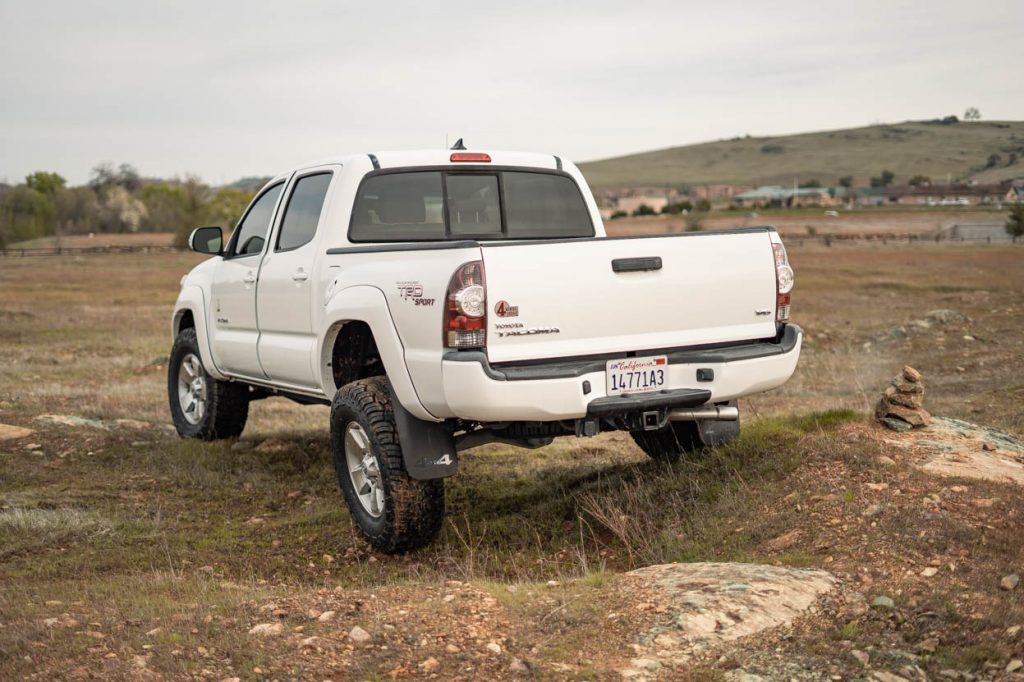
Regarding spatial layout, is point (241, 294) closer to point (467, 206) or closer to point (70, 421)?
point (467, 206)

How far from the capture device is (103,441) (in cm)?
944

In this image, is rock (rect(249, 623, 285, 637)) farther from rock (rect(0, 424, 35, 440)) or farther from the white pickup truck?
rock (rect(0, 424, 35, 440))

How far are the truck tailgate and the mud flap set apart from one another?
0.77 meters

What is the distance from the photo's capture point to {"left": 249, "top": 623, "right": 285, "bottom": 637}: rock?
14.3 ft

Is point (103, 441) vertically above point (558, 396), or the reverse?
point (558, 396)

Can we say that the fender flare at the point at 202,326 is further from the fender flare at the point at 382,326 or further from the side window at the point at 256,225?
the fender flare at the point at 382,326

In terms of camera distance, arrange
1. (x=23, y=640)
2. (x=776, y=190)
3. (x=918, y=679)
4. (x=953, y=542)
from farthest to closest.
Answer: (x=776, y=190)
(x=953, y=542)
(x=23, y=640)
(x=918, y=679)

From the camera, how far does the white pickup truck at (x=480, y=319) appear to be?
17.8ft

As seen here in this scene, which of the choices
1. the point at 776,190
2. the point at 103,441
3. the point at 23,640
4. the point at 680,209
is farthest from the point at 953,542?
the point at 776,190

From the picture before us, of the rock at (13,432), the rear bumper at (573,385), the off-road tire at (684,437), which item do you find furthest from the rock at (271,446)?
the rear bumper at (573,385)

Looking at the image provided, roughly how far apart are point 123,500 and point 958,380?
10570 millimetres

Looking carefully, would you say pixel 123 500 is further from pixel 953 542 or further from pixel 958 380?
pixel 958 380

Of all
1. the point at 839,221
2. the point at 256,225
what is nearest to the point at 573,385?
the point at 256,225

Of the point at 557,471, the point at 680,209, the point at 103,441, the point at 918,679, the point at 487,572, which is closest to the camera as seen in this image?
the point at 918,679
